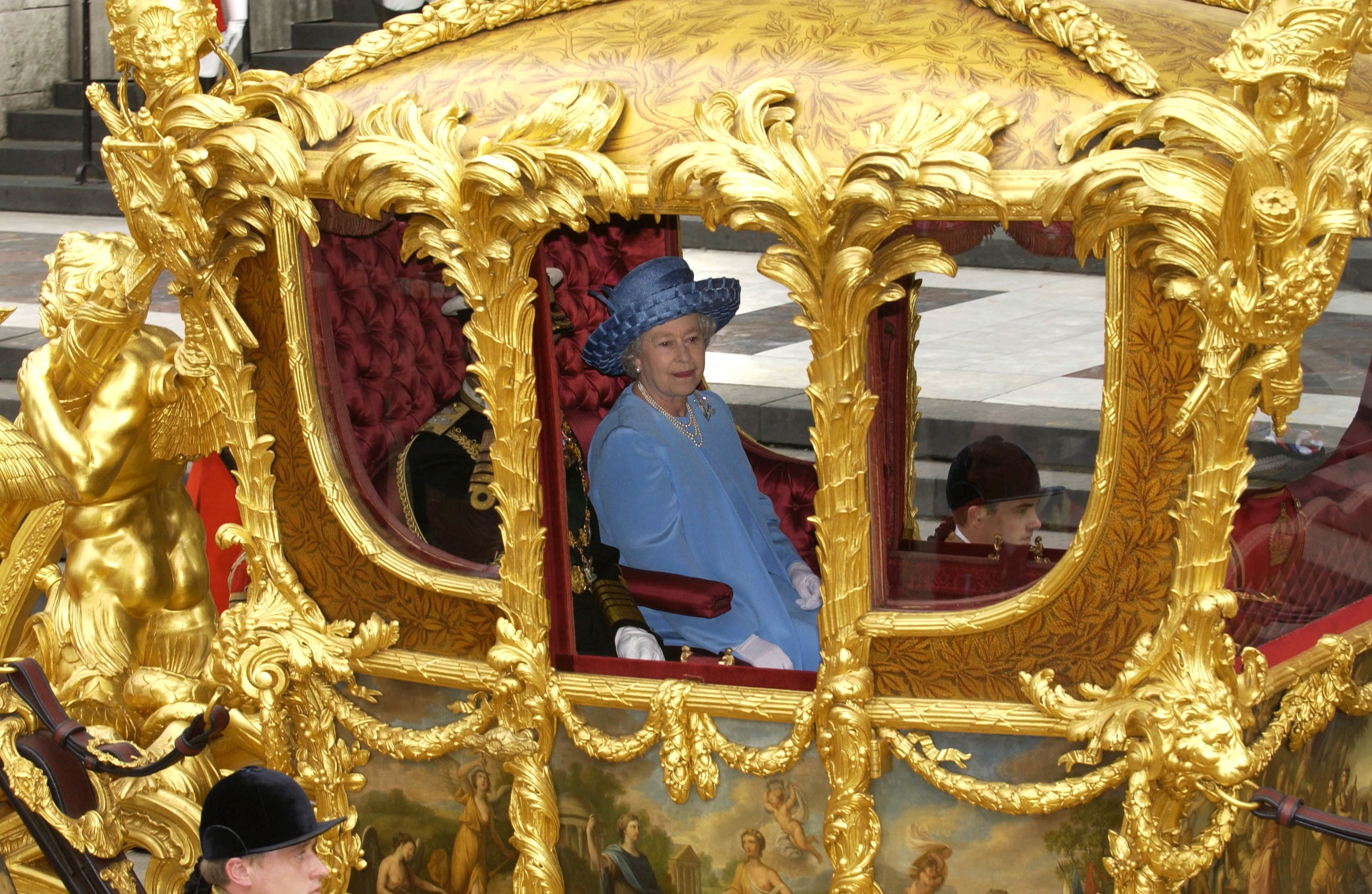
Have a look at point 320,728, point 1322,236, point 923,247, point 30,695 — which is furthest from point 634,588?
point 1322,236

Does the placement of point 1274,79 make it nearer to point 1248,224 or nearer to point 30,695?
point 1248,224

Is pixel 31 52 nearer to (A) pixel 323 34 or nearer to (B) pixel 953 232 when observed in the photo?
(A) pixel 323 34

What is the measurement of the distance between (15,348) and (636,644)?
4667 millimetres

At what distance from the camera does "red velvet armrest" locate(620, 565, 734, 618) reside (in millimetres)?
3018

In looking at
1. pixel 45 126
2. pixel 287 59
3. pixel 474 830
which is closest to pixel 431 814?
pixel 474 830

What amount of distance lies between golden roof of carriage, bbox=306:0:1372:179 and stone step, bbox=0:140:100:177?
7.82 metres

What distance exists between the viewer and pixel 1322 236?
2.34m

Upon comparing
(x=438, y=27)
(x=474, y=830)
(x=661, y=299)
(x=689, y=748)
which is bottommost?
(x=474, y=830)

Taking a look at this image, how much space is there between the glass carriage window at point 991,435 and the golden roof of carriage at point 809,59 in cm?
25

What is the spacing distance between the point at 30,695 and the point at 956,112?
2.05 m

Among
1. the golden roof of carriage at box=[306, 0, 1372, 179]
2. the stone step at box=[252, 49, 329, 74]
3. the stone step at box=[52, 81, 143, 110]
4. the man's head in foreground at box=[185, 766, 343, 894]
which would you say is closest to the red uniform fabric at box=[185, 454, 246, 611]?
the golden roof of carriage at box=[306, 0, 1372, 179]

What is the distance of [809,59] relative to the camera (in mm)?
2604

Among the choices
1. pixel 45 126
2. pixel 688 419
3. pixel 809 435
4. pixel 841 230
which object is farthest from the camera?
pixel 45 126

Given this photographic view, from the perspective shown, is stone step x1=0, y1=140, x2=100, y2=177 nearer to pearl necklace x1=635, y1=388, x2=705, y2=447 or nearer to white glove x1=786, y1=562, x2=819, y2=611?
pearl necklace x1=635, y1=388, x2=705, y2=447
